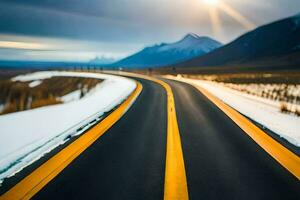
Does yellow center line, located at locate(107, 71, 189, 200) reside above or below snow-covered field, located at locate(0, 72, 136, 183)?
above

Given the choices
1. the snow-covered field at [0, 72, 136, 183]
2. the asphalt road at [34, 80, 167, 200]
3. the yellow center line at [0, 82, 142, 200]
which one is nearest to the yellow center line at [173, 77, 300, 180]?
the asphalt road at [34, 80, 167, 200]

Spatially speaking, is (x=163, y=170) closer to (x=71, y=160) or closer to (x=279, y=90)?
(x=71, y=160)

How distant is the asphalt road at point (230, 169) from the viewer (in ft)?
11.0

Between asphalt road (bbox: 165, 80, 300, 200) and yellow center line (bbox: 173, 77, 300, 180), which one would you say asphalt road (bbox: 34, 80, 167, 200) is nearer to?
asphalt road (bbox: 165, 80, 300, 200)

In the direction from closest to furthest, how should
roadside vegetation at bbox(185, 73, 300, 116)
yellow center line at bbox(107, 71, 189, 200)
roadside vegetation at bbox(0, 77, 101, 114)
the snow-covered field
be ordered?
yellow center line at bbox(107, 71, 189, 200) → the snow-covered field → roadside vegetation at bbox(185, 73, 300, 116) → roadside vegetation at bbox(0, 77, 101, 114)

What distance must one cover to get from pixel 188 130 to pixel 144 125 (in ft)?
4.11

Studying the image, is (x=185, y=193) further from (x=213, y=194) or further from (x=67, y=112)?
(x=67, y=112)

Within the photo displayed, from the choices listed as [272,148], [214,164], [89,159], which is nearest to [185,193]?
[214,164]

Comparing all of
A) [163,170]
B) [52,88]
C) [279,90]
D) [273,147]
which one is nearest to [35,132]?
[163,170]

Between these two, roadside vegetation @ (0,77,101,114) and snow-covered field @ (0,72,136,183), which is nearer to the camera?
snow-covered field @ (0,72,136,183)

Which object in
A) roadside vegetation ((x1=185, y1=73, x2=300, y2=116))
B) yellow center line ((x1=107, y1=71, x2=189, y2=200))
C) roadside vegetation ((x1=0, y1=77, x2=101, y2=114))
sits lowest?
roadside vegetation ((x1=0, y1=77, x2=101, y2=114))

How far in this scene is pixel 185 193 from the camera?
328 cm

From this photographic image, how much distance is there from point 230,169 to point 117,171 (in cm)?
168

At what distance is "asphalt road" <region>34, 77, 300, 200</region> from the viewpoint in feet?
10.9
